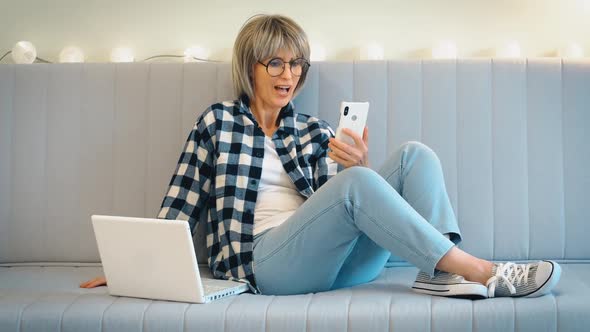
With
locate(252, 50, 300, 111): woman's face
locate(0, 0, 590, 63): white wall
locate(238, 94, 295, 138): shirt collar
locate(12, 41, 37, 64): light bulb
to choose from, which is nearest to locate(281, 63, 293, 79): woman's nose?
locate(252, 50, 300, 111): woman's face

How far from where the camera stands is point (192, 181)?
2180mm

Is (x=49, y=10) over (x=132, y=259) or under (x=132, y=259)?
over

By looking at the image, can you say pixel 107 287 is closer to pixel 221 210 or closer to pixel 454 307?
pixel 221 210

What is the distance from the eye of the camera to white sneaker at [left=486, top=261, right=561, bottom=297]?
70.0 inches

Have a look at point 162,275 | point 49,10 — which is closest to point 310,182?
point 162,275

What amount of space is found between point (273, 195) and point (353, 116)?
0.32m

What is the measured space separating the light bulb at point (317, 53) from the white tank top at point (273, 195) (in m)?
0.51

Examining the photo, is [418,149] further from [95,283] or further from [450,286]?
[95,283]

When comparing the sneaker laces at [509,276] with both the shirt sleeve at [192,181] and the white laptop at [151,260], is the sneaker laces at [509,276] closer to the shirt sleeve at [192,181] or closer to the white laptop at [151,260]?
the white laptop at [151,260]

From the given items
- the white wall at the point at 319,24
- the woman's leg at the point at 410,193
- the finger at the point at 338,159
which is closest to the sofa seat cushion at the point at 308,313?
the woman's leg at the point at 410,193

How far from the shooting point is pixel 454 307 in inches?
69.2

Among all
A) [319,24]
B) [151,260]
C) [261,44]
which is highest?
[319,24]

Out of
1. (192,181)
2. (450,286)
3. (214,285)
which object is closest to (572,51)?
(450,286)

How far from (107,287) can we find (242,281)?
348mm
